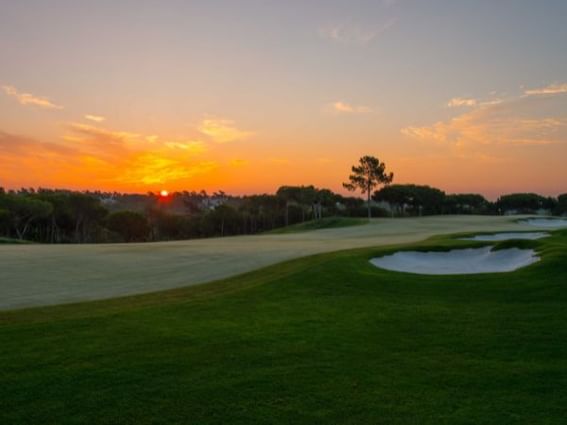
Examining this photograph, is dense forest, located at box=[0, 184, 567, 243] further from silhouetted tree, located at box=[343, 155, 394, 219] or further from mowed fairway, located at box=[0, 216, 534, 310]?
mowed fairway, located at box=[0, 216, 534, 310]

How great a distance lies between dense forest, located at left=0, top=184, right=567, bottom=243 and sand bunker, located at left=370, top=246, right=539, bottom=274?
65.4 m

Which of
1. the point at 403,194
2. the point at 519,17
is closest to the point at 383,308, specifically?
the point at 519,17

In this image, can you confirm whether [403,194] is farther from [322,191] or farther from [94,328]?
[94,328]

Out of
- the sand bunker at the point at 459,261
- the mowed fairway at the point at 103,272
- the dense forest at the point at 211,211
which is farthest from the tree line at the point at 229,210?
the sand bunker at the point at 459,261

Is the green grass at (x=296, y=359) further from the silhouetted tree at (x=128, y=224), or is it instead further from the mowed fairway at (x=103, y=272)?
the silhouetted tree at (x=128, y=224)

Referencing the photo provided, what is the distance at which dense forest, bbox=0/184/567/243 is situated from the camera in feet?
251

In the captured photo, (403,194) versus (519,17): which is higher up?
(519,17)

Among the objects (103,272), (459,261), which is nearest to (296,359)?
(459,261)

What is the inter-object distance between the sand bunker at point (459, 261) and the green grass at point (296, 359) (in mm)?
4194

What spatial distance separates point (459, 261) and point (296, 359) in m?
13.7

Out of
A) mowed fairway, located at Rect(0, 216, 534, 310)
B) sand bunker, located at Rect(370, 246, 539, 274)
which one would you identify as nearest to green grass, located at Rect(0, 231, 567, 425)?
mowed fairway, located at Rect(0, 216, 534, 310)

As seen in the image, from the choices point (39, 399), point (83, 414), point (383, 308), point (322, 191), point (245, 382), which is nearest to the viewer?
point (83, 414)

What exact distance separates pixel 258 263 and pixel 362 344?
1326 cm

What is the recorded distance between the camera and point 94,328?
9.22 m
